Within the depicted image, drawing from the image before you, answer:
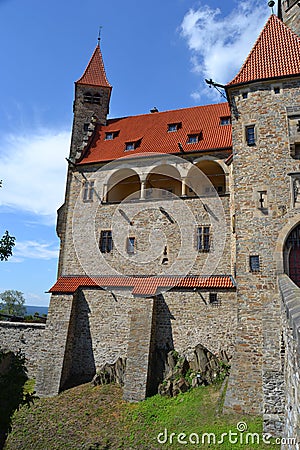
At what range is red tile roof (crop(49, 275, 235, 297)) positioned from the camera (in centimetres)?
1459

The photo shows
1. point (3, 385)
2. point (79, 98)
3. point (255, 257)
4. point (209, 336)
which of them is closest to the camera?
point (3, 385)

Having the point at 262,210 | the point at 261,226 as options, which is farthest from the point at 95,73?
the point at 261,226

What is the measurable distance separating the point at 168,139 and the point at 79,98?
792 cm

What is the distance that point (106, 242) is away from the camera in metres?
18.0

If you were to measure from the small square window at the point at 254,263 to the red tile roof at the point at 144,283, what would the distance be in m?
2.60

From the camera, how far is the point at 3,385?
321 inches

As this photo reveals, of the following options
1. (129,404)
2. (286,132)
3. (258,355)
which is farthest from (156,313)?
(286,132)

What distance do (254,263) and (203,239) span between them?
4765 millimetres

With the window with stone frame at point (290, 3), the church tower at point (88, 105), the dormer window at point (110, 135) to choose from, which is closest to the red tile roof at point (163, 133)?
the dormer window at point (110, 135)

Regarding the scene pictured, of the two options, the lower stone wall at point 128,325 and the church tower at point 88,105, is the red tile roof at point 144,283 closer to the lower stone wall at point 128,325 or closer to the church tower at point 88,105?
the lower stone wall at point 128,325

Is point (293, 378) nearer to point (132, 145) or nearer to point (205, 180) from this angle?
point (205, 180)

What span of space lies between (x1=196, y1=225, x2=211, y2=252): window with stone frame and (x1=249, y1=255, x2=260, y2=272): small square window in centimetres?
430

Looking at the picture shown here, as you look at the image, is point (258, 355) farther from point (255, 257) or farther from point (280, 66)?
point (280, 66)

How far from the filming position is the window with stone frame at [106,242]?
17.9 m
